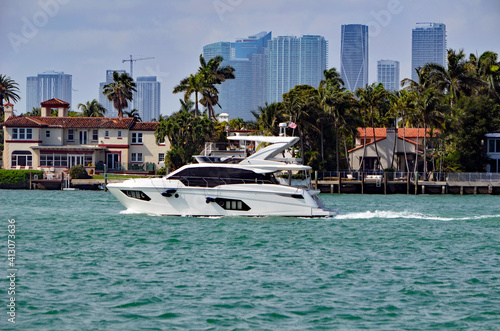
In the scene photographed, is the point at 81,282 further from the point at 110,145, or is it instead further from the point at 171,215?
the point at 110,145

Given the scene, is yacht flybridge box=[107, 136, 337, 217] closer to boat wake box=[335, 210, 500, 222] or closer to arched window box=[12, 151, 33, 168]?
boat wake box=[335, 210, 500, 222]

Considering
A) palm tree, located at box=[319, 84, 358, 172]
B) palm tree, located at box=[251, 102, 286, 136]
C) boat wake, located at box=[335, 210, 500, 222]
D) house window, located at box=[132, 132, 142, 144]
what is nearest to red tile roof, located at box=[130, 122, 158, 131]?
house window, located at box=[132, 132, 142, 144]

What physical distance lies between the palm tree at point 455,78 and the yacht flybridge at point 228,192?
4871 cm

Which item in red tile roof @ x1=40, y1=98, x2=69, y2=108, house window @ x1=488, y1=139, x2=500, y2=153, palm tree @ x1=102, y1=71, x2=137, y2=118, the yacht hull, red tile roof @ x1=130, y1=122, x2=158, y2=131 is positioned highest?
palm tree @ x1=102, y1=71, x2=137, y2=118

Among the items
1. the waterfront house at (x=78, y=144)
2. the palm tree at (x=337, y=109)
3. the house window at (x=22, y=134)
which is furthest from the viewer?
the house window at (x=22, y=134)

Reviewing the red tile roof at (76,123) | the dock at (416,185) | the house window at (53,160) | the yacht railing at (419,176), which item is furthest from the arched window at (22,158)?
the dock at (416,185)

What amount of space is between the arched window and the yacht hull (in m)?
46.6

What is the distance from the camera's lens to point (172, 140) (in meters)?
76.1

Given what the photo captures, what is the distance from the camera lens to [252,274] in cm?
2261

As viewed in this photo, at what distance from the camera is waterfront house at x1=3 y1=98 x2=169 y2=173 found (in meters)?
78.5

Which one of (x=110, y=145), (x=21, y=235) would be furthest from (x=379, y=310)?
(x=110, y=145)

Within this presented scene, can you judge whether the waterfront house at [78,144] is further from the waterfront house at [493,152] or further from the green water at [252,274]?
the green water at [252,274]

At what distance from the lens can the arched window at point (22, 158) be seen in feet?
258

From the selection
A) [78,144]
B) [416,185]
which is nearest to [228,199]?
[416,185]
